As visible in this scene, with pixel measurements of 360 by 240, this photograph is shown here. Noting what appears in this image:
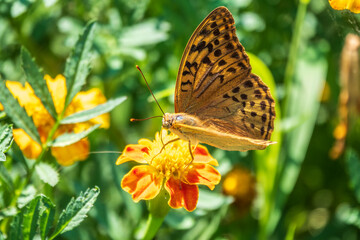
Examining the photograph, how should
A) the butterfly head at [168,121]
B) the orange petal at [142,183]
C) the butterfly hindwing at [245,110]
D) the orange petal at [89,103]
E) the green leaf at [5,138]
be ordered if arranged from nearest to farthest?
1. the green leaf at [5,138]
2. the orange petal at [142,183]
3. the butterfly head at [168,121]
4. the butterfly hindwing at [245,110]
5. the orange petal at [89,103]

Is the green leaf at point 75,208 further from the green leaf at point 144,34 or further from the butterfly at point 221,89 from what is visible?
the green leaf at point 144,34

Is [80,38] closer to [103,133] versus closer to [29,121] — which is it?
[29,121]

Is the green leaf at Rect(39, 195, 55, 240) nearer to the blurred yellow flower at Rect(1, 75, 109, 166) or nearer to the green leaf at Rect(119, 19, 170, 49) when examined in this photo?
the blurred yellow flower at Rect(1, 75, 109, 166)

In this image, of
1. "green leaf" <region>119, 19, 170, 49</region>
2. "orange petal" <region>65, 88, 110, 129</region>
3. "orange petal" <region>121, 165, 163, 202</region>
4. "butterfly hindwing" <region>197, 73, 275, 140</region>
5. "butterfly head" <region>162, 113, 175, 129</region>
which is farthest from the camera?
"green leaf" <region>119, 19, 170, 49</region>

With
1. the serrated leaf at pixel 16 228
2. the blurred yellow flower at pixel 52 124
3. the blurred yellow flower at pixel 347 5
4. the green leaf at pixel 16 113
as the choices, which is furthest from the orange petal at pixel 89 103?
the blurred yellow flower at pixel 347 5

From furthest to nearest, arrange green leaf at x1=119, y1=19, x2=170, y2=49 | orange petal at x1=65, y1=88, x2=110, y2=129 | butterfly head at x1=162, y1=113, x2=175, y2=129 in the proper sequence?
green leaf at x1=119, y1=19, x2=170, y2=49 → orange petal at x1=65, y1=88, x2=110, y2=129 → butterfly head at x1=162, y1=113, x2=175, y2=129

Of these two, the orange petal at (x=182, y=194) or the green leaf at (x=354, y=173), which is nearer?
the orange petal at (x=182, y=194)

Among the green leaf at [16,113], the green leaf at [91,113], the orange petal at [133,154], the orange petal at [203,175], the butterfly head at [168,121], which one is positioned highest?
the green leaf at [16,113]

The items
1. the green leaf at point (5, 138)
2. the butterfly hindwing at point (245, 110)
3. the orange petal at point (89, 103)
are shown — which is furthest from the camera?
the orange petal at point (89, 103)

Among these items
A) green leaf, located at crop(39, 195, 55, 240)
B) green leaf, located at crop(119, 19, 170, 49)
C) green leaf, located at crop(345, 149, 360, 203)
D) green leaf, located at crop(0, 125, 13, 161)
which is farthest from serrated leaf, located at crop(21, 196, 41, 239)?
green leaf, located at crop(345, 149, 360, 203)
